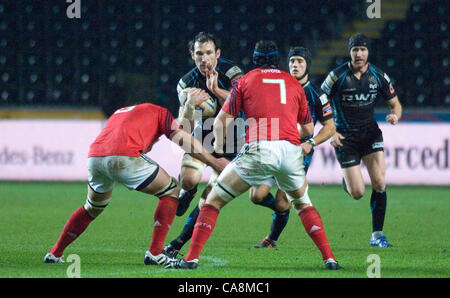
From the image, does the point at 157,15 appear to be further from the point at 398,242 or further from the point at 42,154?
the point at 398,242

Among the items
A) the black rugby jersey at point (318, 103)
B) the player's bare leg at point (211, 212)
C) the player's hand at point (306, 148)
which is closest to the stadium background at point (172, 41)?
the black rugby jersey at point (318, 103)

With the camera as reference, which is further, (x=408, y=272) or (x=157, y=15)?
(x=157, y=15)

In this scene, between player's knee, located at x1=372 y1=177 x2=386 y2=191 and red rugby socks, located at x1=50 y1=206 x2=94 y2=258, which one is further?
player's knee, located at x1=372 y1=177 x2=386 y2=191

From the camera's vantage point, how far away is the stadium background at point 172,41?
1858 centimetres

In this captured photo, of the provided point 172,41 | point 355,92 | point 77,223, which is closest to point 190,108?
point 77,223

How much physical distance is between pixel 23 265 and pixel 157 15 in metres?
14.0

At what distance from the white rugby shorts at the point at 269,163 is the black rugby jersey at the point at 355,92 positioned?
2798 mm

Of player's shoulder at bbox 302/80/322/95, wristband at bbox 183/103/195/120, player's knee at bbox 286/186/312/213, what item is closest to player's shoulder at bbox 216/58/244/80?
player's shoulder at bbox 302/80/322/95

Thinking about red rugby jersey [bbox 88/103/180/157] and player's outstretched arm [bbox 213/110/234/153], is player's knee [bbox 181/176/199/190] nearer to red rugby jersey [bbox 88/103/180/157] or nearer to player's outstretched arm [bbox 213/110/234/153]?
red rugby jersey [bbox 88/103/180/157]

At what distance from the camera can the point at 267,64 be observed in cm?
632

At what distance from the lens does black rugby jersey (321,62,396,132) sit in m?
8.68

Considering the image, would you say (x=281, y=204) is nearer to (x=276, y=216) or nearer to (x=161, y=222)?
(x=276, y=216)

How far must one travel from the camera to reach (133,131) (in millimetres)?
6391

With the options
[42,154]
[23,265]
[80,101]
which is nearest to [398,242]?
[23,265]
